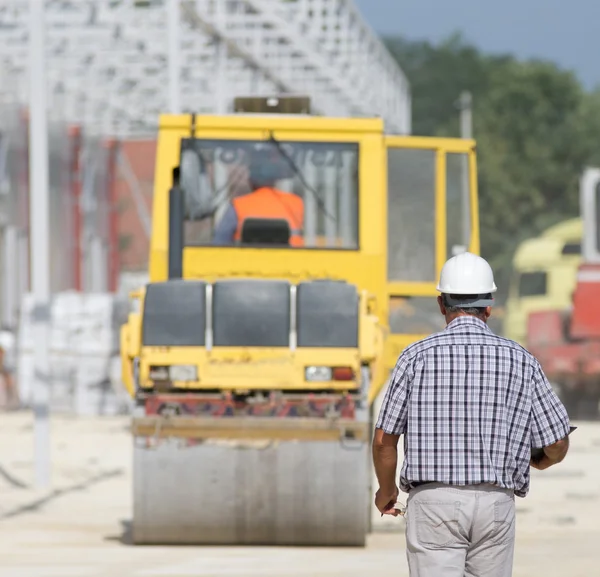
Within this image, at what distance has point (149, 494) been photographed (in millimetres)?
12156

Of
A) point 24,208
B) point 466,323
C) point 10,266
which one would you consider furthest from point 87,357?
point 466,323

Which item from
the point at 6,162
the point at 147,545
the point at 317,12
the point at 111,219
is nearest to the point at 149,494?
the point at 147,545

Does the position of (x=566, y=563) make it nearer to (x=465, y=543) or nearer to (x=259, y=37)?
(x=465, y=543)

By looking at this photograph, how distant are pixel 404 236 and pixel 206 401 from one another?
237 cm

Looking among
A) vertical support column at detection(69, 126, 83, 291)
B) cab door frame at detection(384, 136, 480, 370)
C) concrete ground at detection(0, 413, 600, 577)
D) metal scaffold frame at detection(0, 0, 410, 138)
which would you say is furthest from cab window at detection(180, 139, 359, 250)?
vertical support column at detection(69, 126, 83, 291)

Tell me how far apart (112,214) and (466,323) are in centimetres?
4048

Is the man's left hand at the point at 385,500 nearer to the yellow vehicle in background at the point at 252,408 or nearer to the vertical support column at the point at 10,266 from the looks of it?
the yellow vehicle in background at the point at 252,408

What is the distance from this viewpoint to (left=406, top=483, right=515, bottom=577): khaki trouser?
21.1 ft

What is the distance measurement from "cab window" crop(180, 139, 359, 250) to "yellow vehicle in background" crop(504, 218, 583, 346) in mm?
18572

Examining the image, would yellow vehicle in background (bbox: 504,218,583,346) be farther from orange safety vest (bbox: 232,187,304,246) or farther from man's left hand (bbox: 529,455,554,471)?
man's left hand (bbox: 529,455,554,471)

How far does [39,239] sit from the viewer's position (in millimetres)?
18312

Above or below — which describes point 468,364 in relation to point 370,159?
below

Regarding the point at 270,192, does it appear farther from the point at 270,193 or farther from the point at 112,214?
the point at 112,214

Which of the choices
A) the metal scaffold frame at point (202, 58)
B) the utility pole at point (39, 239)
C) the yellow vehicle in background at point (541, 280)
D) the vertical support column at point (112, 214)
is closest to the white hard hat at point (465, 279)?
the utility pole at point (39, 239)
